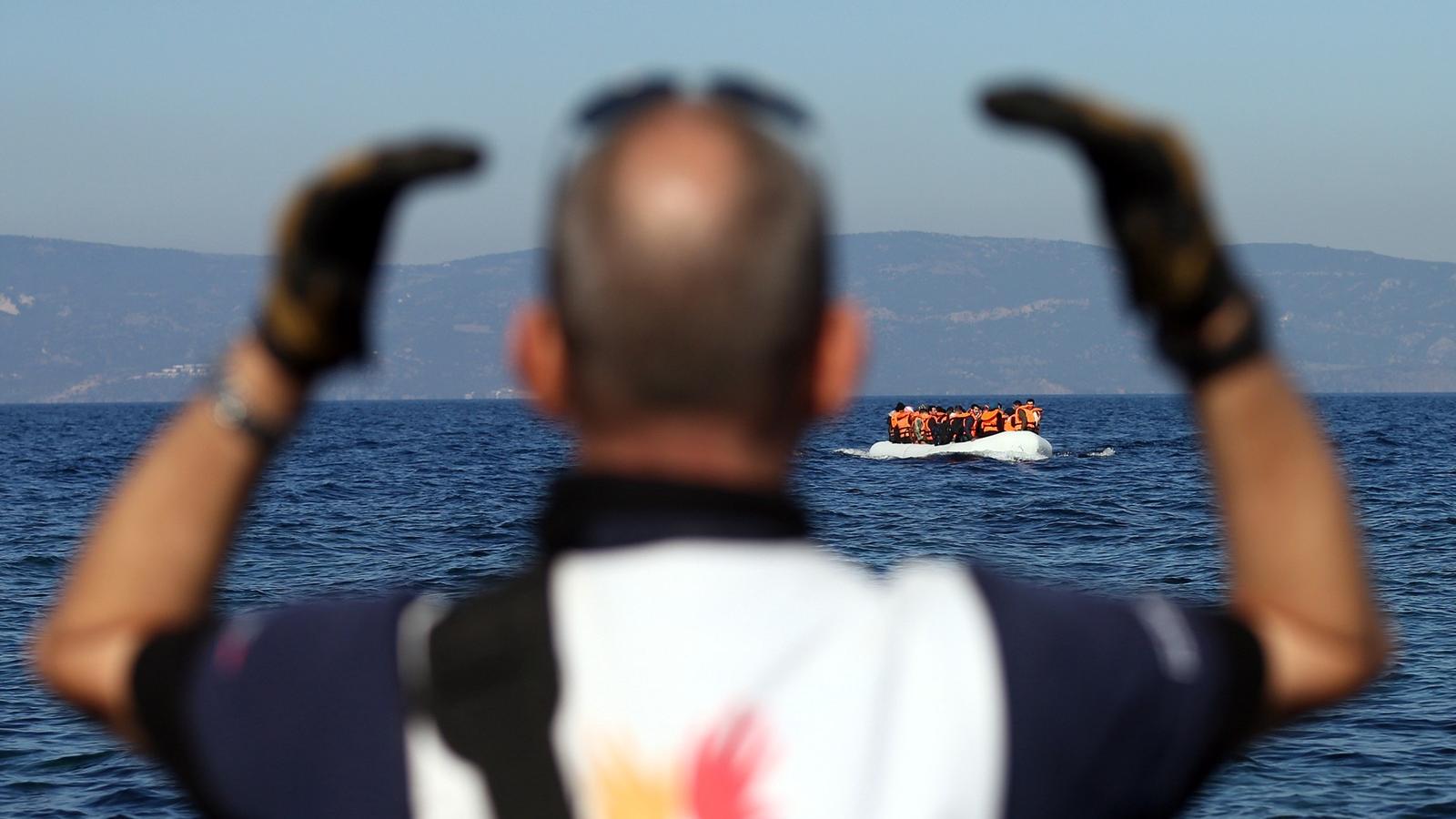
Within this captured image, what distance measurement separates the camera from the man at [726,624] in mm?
1491

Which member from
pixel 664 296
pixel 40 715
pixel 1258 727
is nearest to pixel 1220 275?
pixel 1258 727

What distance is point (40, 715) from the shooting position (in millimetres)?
17844

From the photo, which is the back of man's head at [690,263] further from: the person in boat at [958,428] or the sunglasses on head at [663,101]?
the person in boat at [958,428]

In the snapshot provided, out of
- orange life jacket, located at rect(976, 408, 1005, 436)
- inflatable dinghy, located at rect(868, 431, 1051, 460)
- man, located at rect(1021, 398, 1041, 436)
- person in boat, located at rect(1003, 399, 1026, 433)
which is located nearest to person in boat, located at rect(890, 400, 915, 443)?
inflatable dinghy, located at rect(868, 431, 1051, 460)

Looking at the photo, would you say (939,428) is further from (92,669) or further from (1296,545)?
(92,669)

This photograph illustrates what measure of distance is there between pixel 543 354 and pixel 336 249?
0.25m

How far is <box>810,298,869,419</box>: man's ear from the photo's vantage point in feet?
5.15

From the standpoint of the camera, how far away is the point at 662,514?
1549mm

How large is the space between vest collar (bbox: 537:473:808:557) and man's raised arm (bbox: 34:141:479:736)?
331 millimetres

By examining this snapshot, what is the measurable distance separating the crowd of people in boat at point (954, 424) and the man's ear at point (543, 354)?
5863cm

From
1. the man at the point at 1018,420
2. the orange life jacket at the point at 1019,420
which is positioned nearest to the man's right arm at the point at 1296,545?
the man at the point at 1018,420

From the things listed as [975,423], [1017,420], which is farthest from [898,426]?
[1017,420]

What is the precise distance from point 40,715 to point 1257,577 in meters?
18.4

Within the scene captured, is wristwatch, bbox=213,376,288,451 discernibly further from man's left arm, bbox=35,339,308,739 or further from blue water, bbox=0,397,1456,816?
blue water, bbox=0,397,1456,816
